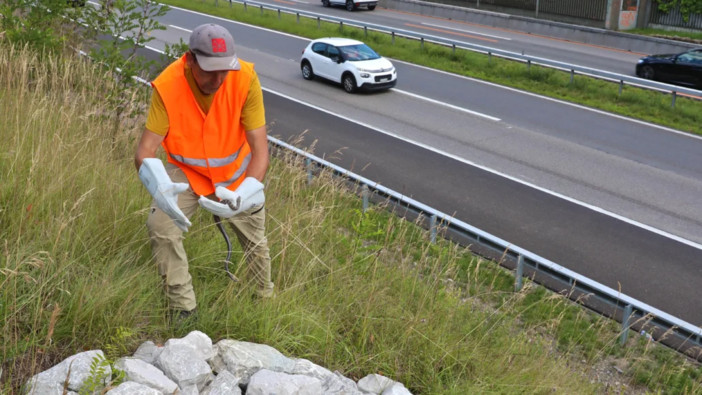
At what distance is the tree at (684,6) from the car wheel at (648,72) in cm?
1021

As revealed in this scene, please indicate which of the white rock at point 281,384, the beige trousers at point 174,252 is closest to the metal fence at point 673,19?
the beige trousers at point 174,252

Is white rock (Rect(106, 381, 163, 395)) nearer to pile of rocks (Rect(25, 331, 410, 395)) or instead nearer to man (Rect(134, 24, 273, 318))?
pile of rocks (Rect(25, 331, 410, 395))

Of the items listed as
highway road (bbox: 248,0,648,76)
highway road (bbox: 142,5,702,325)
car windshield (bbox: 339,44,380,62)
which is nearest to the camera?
highway road (bbox: 142,5,702,325)

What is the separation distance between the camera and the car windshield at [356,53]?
20797 millimetres

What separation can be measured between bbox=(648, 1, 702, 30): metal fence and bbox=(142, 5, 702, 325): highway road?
49.4 feet

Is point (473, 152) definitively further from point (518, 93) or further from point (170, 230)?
point (170, 230)

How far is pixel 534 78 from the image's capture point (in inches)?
884

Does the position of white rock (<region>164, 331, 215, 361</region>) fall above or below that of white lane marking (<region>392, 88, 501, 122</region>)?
above

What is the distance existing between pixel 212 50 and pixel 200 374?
181 cm

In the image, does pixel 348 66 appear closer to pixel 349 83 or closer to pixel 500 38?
pixel 349 83

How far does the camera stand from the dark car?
71.1 feet

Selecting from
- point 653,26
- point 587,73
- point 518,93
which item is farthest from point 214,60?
point 653,26

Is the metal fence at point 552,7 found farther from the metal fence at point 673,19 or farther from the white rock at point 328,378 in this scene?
the white rock at point 328,378

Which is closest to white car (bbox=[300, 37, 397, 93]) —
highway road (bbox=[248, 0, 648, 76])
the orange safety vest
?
highway road (bbox=[248, 0, 648, 76])
